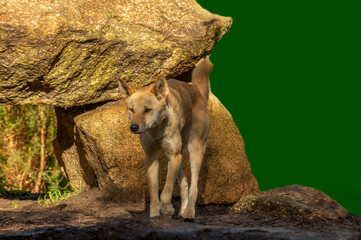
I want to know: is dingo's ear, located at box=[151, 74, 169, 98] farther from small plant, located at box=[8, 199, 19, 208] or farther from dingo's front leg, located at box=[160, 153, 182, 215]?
small plant, located at box=[8, 199, 19, 208]

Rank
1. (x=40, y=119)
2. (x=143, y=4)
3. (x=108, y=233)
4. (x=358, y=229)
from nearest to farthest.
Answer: (x=108, y=233) → (x=358, y=229) → (x=143, y=4) → (x=40, y=119)

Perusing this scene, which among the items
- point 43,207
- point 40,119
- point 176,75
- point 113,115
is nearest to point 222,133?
point 176,75

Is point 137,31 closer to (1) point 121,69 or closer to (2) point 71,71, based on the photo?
(1) point 121,69

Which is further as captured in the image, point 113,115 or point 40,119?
point 40,119

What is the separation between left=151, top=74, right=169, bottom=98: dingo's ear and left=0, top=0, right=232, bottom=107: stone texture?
1.81m

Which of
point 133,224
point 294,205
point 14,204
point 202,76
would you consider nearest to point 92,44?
point 202,76


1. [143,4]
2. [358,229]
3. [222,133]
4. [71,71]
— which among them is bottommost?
[358,229]

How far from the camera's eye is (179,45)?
763cm

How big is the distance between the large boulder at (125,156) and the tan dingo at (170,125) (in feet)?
3.11

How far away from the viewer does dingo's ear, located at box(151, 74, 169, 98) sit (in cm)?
575

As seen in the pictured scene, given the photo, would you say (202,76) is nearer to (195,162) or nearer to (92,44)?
(195,162)

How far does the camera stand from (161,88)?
5.80 metres

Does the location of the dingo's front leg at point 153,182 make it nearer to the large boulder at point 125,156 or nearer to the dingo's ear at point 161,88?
the dingo's ear at point 161,88

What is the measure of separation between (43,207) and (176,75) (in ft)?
8.71
